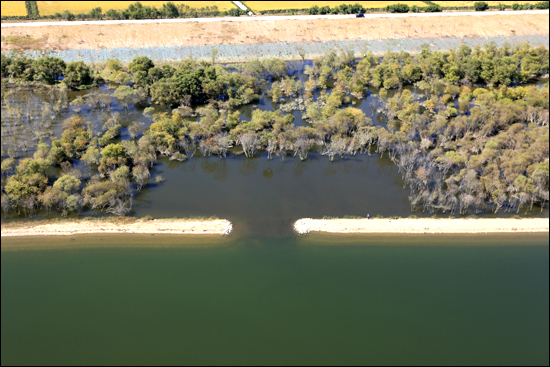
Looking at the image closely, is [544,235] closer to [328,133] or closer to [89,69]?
[328,133]

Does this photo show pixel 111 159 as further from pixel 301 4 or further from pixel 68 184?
pixel 301 4

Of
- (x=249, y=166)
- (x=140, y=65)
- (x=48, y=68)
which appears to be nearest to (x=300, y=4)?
(x=140, y=65)

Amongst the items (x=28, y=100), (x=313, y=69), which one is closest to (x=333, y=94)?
(x=313, y=69)

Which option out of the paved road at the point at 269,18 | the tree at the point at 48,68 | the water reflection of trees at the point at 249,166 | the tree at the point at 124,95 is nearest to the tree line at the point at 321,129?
the tree at the point at 124,95

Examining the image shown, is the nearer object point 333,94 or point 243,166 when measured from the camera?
point 243,166

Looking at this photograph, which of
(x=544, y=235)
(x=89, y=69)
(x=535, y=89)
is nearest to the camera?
(x=544, y=235)
